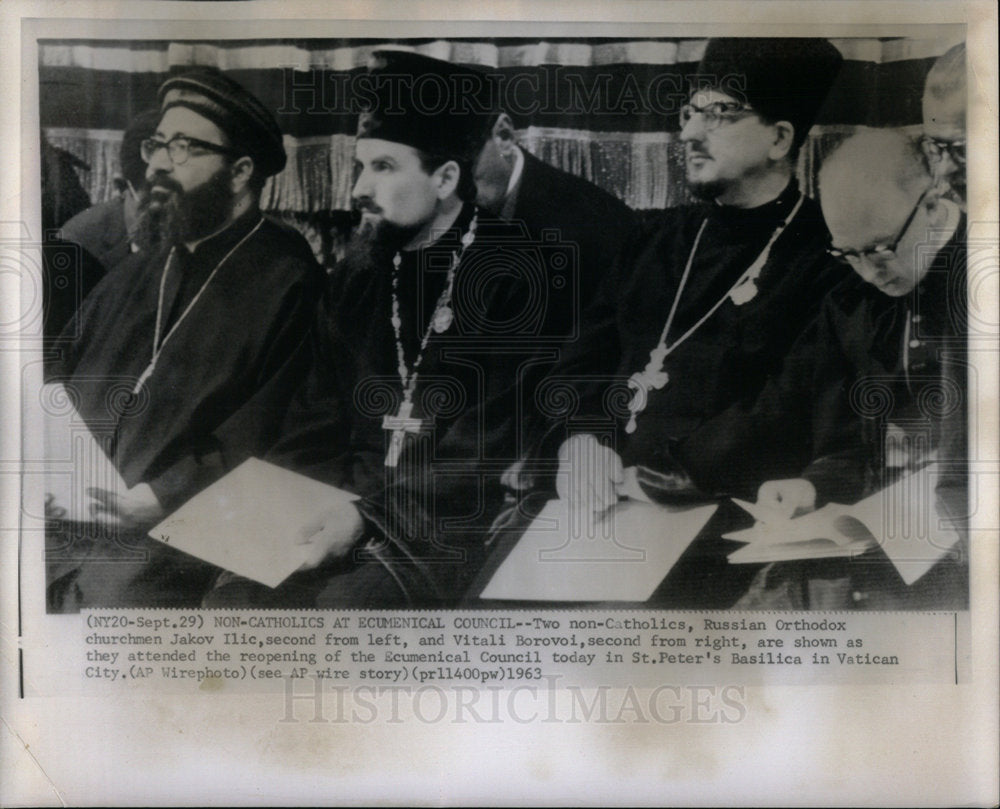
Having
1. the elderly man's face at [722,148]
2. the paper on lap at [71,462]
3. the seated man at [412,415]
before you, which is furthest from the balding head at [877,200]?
the paper on lap at [71,462]

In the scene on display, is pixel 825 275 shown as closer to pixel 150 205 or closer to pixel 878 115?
pixel 878 115

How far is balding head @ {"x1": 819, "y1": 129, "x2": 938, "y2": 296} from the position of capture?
1220 millimetres

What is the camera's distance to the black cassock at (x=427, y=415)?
121 cm

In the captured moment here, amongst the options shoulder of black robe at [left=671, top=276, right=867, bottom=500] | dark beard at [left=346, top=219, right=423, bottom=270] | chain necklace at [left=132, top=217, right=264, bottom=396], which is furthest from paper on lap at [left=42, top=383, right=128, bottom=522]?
shoulder of black robe at [left=671, top=276, right=867, bottom=500]

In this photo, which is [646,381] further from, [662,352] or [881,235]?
[881,235]

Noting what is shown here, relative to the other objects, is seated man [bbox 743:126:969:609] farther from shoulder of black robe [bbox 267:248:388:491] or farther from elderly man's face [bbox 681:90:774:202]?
shoulder of black robe [bbox 267:248:388:491]

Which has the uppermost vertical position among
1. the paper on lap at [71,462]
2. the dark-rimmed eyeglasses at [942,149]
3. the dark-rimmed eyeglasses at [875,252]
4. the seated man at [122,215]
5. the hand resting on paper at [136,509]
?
the dark-rimmed eyeglasses at [942,149]

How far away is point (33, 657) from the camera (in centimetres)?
121

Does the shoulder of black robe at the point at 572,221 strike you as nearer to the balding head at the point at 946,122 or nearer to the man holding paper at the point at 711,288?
the man holding paper at the point at 711,288

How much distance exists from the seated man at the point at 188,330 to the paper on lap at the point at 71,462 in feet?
0.04

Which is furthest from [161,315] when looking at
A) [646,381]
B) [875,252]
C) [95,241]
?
[875,252]

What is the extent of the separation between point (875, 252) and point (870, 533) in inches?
17.5

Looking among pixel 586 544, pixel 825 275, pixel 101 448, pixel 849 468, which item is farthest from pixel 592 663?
pixel 101 448

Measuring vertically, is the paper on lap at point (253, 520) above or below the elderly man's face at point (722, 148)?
below
